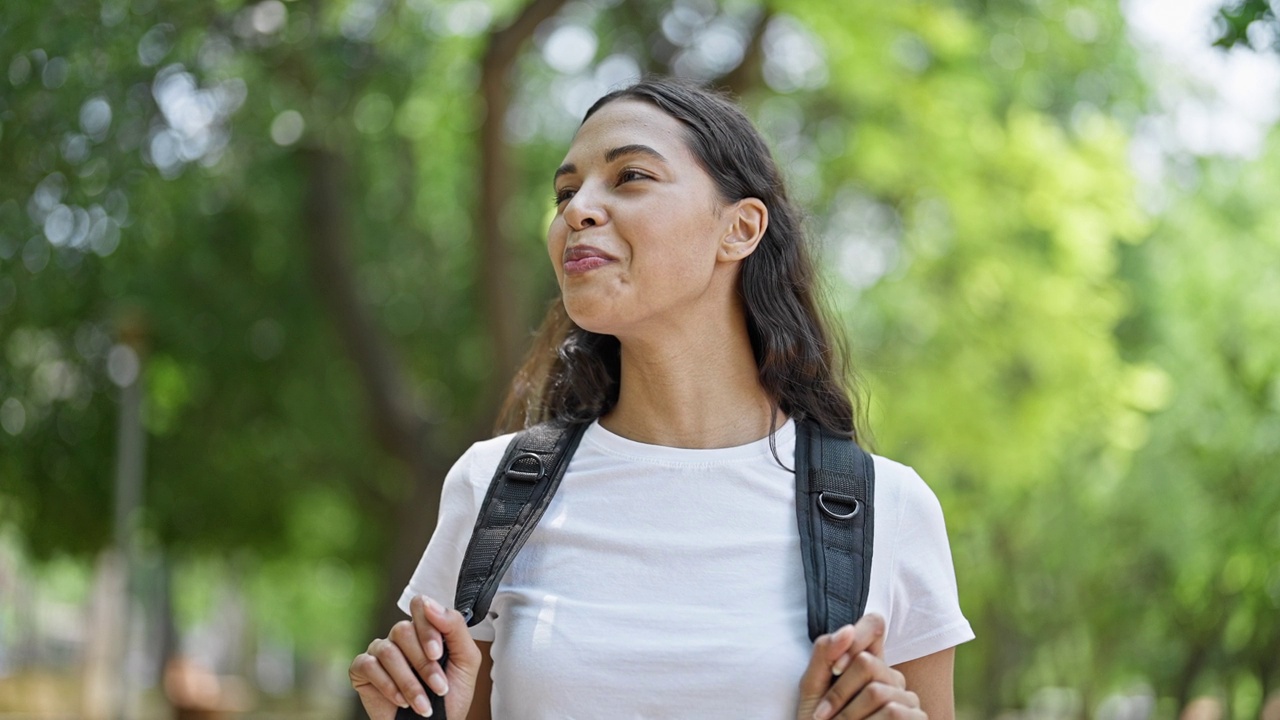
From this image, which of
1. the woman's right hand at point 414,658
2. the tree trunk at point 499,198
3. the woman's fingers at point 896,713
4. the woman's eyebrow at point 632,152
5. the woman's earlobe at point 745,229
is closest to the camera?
the woman's fingers at point 896,713

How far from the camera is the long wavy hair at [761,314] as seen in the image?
262 cm

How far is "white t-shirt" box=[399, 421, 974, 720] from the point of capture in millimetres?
2289

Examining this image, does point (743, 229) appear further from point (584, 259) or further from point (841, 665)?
point (841, 665)

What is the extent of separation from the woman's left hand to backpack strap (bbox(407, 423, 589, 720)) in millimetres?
565

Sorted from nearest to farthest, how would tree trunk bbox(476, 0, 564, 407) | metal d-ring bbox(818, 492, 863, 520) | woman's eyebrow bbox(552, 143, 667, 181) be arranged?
metal d-ring bbox(818, 492, 863, 520), woman's eyebrow bbox(552, 143, 667, 181), tree trunk bbox(476, 0, 564, 407)

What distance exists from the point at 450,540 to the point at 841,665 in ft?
2.59

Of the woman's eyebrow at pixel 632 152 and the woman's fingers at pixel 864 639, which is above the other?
the woman's eyebrow at pixel 632 152

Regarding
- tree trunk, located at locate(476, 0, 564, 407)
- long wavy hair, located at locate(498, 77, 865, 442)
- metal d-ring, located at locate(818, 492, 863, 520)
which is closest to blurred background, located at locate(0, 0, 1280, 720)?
tree trunk, located at locate(476, 0, 564, 407)

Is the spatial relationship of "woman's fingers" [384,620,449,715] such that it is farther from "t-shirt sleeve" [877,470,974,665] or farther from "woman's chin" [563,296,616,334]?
"t-shirt sleeve" [877,470,974,665]

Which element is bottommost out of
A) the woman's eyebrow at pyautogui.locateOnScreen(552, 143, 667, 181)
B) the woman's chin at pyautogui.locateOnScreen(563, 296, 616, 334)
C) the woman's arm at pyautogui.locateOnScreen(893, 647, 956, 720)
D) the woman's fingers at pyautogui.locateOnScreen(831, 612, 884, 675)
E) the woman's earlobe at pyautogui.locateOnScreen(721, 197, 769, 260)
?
the woman's arm at pyautogui.locateOnScreen(893, 647, 956, 720)

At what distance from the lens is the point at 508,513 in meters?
2.49

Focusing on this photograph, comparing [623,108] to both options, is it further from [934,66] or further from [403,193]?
[403,193]

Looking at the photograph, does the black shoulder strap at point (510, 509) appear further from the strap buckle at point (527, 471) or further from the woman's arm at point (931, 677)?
the woman's arm at point (931, 677)

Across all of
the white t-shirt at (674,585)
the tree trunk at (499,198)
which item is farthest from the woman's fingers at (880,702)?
the tree trunk at (499,198)
